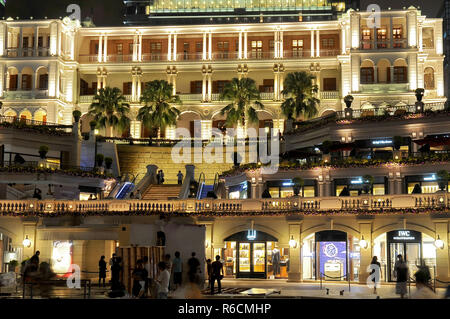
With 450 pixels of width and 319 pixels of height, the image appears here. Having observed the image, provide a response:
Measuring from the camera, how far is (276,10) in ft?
374

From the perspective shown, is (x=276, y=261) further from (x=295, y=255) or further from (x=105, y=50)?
(x=105, y=50)

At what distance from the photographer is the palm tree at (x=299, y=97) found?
7250 centimetres

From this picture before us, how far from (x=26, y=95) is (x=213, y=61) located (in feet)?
72.6

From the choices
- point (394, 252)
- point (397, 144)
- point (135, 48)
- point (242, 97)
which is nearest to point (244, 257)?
point (394, 252)

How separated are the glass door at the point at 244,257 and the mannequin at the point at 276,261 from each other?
1461 mm

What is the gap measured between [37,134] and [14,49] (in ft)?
102

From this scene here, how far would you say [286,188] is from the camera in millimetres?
50750

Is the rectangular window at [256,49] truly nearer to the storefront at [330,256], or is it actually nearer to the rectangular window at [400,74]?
the rectangular window at [400,74]

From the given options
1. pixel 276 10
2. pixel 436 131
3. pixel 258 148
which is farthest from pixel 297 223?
pixel 276 10

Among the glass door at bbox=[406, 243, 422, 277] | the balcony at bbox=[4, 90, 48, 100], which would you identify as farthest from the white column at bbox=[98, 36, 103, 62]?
the glass door at bbox=[406, 243, 422, 277]

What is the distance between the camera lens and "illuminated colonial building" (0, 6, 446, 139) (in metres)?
80.3

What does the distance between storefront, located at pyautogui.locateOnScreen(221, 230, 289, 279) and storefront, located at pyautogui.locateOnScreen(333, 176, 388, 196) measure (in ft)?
26.7

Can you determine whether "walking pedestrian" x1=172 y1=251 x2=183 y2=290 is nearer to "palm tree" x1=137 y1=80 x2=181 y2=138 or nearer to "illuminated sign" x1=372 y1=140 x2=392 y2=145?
"illuminated sign" x1=372 y1=140 x2=392 y2=145
